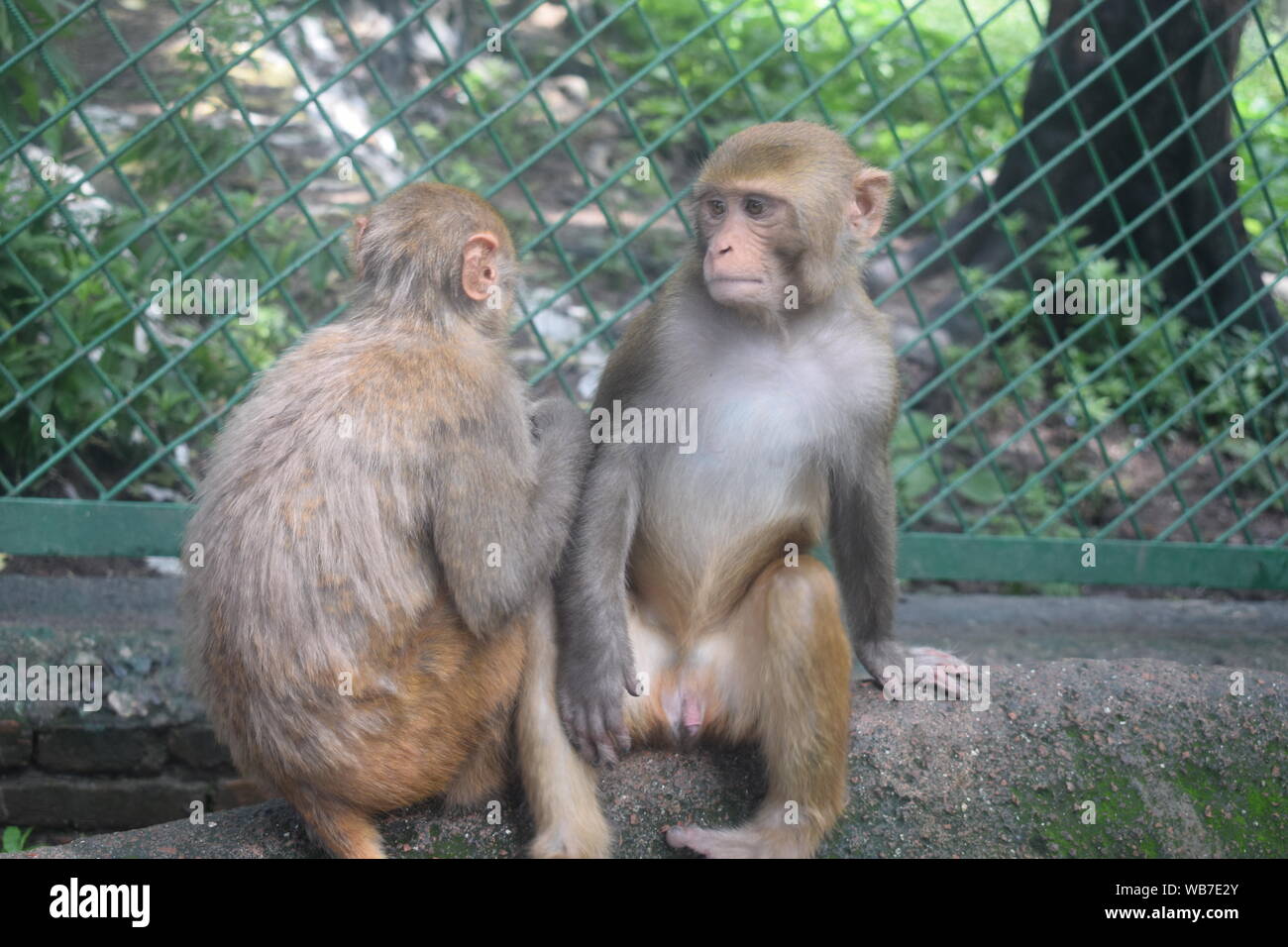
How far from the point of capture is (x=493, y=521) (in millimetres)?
3648

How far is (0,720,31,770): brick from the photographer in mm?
5195

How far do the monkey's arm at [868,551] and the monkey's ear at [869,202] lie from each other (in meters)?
0.65

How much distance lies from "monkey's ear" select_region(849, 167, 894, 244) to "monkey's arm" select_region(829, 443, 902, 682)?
653 millimetres

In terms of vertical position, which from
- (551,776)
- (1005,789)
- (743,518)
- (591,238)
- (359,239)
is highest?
(591,238)

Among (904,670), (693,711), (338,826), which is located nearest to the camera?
(338,826)

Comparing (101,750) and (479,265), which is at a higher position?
(479,265)

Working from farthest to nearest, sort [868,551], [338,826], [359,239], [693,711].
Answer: [868,551] < [693,711] < [359,239] < [338,826]

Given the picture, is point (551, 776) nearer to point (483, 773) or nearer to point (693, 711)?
point (483, 773)

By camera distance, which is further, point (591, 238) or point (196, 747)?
point (591, 238)

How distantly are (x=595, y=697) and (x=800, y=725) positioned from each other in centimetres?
59

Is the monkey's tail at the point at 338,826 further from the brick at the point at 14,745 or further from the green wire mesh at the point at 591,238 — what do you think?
the green wire mesh at the point at 591,238

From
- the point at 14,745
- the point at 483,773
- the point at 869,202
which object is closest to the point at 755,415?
the point at 869,202

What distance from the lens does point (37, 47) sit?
5.10 metres

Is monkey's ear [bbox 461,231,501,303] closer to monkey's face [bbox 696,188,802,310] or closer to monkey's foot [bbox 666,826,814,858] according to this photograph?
monkey's face [bbox 696,188,802,310]
